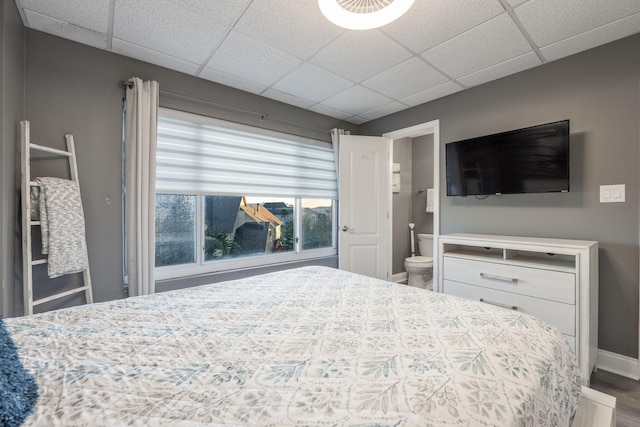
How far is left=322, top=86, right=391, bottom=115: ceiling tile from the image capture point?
2965 mm

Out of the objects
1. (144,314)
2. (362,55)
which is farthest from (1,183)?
(362,55)

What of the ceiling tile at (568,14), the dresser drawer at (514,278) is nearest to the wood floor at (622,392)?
the dresser drawer at (514,278)

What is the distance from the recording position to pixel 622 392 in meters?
1.79

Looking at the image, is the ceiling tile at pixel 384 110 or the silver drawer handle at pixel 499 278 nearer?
the silver drawer handle at pixel 499 278

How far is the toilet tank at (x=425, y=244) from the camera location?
4.04 m

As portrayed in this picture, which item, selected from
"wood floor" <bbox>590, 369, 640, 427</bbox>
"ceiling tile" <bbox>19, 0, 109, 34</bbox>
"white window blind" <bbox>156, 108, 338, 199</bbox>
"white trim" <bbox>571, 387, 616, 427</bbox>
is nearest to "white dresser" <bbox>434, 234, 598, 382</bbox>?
"wood floor" <bbox>590, 369, 640, 427</bbox>

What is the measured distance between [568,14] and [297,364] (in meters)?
2.59

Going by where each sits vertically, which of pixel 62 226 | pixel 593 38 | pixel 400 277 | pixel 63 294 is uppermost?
pixel 593 38

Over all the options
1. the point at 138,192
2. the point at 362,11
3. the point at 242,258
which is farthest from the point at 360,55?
the point at 242,258

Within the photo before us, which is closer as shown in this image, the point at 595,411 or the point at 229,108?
the point at 595,411

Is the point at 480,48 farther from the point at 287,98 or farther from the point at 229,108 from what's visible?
the point at 229,108

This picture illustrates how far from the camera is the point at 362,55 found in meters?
2.26

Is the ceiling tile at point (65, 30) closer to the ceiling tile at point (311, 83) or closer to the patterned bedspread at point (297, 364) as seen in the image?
the ceiling tile at point (311, 83)

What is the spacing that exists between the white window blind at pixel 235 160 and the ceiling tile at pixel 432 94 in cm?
114
